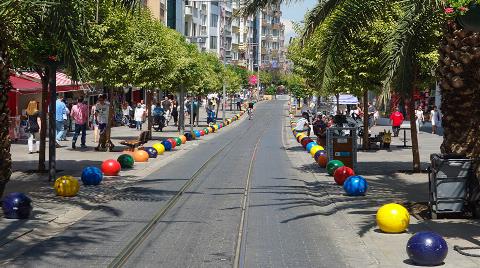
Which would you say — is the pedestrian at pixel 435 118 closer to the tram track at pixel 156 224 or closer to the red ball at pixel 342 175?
the tram track at pixel 156 224

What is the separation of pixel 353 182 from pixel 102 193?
539cm

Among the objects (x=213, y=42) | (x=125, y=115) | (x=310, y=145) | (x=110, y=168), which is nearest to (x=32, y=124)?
(x=110, y=168)

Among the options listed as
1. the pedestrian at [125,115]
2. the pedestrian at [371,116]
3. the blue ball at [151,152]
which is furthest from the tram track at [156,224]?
the pedestrian at [125,115]

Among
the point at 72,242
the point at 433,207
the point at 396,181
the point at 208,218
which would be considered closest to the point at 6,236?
the point at 72,242

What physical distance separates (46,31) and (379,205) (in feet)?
28.5

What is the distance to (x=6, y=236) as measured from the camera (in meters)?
11.4

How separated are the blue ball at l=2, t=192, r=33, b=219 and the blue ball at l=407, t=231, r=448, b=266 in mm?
6455

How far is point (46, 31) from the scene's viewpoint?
18328mm

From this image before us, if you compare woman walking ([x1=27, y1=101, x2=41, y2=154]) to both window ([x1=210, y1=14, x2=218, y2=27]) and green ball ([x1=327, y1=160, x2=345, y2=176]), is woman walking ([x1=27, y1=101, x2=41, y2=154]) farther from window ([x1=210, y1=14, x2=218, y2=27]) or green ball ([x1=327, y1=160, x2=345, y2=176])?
window ([x1=210, y1=14, x2=218, y2=27])

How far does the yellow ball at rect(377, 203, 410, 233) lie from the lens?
38.8 feet

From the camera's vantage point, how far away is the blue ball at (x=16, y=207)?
42.0 ft

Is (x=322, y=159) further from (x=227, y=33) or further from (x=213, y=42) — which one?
(x=227, y=33)

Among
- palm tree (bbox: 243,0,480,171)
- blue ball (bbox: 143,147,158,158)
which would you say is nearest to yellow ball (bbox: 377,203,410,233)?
palm tree (bbox: 243,0,480,171)

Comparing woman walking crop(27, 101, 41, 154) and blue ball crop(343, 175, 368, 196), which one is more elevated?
woman walking crop(27, 101, 41, 154)
